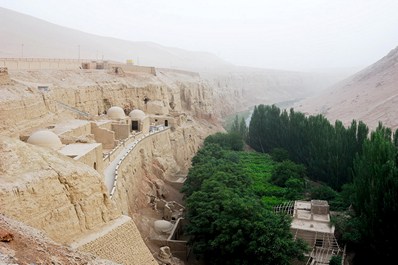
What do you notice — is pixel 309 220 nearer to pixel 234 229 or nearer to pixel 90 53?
pixel 234 229

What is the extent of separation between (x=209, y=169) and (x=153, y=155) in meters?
6.22

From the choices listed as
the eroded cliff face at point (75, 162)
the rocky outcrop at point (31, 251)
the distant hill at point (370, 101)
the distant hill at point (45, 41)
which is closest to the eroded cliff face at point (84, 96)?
the eroded cliff face at point (75, 162)

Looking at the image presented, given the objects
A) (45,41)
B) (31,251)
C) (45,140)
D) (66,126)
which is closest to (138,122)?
(66,126)

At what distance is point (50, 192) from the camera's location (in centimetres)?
1203

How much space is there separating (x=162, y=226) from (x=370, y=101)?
55.8 meters

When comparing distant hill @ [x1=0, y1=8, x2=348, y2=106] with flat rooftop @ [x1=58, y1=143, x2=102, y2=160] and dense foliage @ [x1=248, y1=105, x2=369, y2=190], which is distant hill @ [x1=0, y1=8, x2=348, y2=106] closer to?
dense foliage @ [x1=248, y1=105, x2=369, y2=190]

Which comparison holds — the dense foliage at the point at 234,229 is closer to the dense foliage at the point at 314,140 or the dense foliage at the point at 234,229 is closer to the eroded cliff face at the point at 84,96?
the eroded cliff face at the point at 84,96

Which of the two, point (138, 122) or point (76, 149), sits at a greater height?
point (76, 149)

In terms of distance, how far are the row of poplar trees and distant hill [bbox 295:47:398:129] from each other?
16092mm

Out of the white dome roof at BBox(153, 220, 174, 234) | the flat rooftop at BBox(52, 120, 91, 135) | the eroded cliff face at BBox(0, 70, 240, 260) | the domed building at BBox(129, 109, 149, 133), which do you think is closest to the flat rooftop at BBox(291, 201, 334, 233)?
the white dome roof at BBox(153, 220, 174, 234)

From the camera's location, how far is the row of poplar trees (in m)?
20.3

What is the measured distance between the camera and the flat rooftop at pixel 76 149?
18.0 metres

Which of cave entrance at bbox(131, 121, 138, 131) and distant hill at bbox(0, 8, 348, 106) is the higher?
distant hill at bbox(0, 8, 348, 106)

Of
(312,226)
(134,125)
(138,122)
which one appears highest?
(138,122)
